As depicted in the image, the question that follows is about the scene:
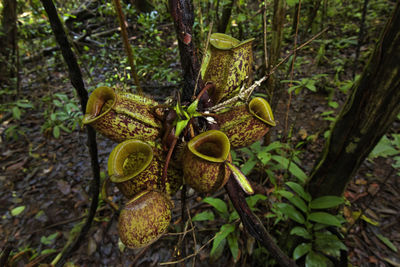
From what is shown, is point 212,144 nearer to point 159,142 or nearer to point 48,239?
point 159,142

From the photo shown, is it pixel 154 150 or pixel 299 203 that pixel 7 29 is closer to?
pixel 154 150

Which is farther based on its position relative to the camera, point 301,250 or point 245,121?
point 301,250

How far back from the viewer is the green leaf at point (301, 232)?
1.56 metres

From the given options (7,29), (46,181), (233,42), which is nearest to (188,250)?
(233,42)

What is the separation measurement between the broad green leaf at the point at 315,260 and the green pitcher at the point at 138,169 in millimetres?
1309

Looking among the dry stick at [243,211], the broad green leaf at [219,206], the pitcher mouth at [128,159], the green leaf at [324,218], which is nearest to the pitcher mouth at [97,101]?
the pitcher mouth at [128,159]

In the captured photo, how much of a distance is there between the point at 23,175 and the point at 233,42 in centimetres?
329

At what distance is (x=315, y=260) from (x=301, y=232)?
21 cm

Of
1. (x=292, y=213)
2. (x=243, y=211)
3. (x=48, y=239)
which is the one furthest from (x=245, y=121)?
(x=48, y=239)

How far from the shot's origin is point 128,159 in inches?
36.7

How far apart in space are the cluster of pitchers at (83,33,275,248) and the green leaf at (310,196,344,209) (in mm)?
1044

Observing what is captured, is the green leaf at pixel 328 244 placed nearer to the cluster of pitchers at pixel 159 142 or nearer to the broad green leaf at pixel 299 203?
the broad green leaf at pixel 299 203

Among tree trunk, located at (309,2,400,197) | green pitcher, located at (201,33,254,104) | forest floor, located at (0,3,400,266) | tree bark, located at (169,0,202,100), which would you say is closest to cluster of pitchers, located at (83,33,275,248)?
green pitcher, located at (201,33,254,104)

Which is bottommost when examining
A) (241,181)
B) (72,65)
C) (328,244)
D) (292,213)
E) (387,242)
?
(387,242)
